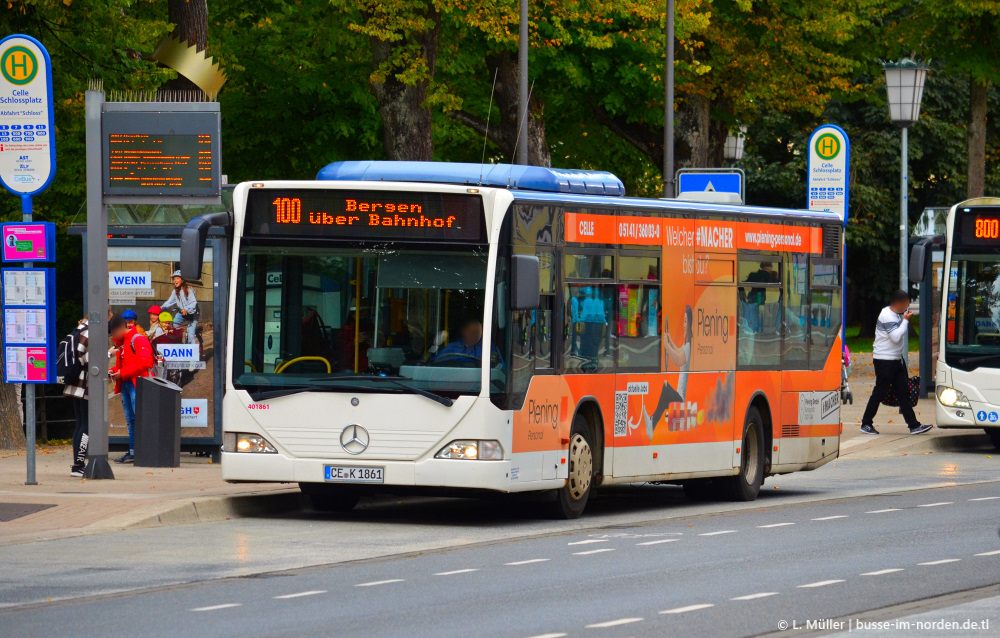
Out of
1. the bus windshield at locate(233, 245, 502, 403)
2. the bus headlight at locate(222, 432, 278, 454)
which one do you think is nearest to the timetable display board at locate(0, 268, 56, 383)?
the bus headlight at locate(222, 432, 278, 454)

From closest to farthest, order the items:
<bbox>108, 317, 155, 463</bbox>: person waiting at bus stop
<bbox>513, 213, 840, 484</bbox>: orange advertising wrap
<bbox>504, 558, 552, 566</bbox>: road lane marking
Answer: <bbox>504, 558, 552, 566</bbox>: road lane marking, <bbox>513, 213, 840, 484</bbox>: orange advertising wrap, <bbox>108, 317, 155, 463</bbox>: person waiting at bus stop

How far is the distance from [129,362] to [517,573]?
8630mm

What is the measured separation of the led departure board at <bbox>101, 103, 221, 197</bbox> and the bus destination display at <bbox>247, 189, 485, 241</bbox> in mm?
2509

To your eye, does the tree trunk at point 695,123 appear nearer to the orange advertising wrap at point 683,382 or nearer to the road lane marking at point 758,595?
the orange advertising wrap at point 683,382

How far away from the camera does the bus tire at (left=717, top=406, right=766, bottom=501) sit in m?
17.3

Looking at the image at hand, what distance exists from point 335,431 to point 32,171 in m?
4.21

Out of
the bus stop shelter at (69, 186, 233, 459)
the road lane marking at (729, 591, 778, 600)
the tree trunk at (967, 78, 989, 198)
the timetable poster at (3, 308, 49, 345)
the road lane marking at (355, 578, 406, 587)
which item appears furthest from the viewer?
the tree trunk at (967, 78, 989, 198)

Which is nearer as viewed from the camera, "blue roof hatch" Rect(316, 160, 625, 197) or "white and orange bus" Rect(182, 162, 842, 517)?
"white and orange bus" Rect(182, 162, 842, 517)

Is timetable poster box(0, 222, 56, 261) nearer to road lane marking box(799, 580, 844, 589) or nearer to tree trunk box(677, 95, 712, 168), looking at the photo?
road lane marking box(799, 580, 844, 589)

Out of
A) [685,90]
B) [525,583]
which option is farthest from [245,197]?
[685,90]

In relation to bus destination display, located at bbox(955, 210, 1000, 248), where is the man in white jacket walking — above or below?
below

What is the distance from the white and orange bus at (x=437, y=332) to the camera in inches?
545

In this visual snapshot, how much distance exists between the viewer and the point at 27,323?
53.7 feet

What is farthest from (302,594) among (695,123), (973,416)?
(695,123)
